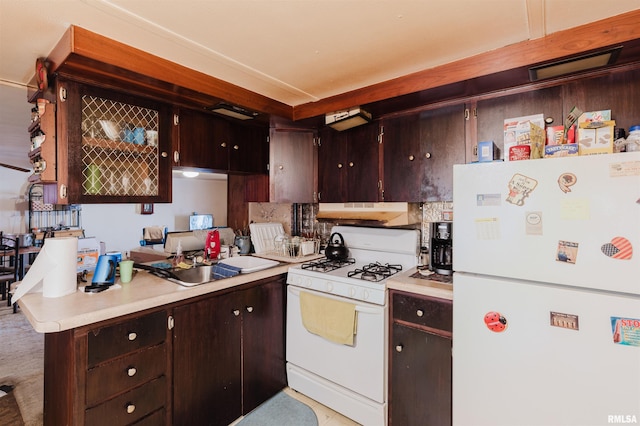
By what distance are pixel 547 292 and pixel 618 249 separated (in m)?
0.30

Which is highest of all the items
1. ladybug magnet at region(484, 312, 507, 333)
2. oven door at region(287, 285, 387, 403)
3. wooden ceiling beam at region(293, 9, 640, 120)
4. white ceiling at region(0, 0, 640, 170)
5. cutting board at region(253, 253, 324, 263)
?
white ceiling at region(0, 0, 640, 170)

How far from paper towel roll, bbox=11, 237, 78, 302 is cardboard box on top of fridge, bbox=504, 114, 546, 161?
92.0 inches

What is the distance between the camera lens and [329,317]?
6.49 feet

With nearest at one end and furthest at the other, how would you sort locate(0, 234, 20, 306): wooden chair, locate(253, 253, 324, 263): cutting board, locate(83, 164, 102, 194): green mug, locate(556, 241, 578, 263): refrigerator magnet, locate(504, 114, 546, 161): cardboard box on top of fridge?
locate(556, 241, 578, 263): refrigerator magnet < locate(504, 114, 546, 161): cardboard box on top of fridge < locate(83, 164, 102, 194): green mug < locate(253, 253, 324, 263): cutting board < locate(0, 234, 20, 306): wooden chair

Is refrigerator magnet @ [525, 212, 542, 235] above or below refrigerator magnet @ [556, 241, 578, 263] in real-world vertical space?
above

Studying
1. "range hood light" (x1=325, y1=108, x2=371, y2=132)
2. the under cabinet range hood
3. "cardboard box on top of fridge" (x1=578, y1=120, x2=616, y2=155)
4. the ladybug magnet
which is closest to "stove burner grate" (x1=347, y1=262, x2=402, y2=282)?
the under cabinet range hood

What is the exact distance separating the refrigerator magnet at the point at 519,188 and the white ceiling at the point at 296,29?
30.1 inches

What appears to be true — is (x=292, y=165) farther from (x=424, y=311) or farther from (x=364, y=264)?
(x=424, y=311)

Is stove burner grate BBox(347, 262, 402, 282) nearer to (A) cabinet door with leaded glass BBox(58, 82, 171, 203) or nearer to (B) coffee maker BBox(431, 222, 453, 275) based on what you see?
(B) coffee maker BBox(431, 222, 453, 275)

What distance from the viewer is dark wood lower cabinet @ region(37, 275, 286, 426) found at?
134 cm

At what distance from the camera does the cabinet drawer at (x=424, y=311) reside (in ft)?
5.32

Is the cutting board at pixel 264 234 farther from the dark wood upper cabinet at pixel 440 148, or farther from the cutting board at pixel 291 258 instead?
the dark wood upper cabinet at pixel 440 148

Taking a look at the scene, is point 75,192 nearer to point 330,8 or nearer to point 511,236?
point 330,8

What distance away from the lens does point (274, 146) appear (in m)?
A: 2.64
